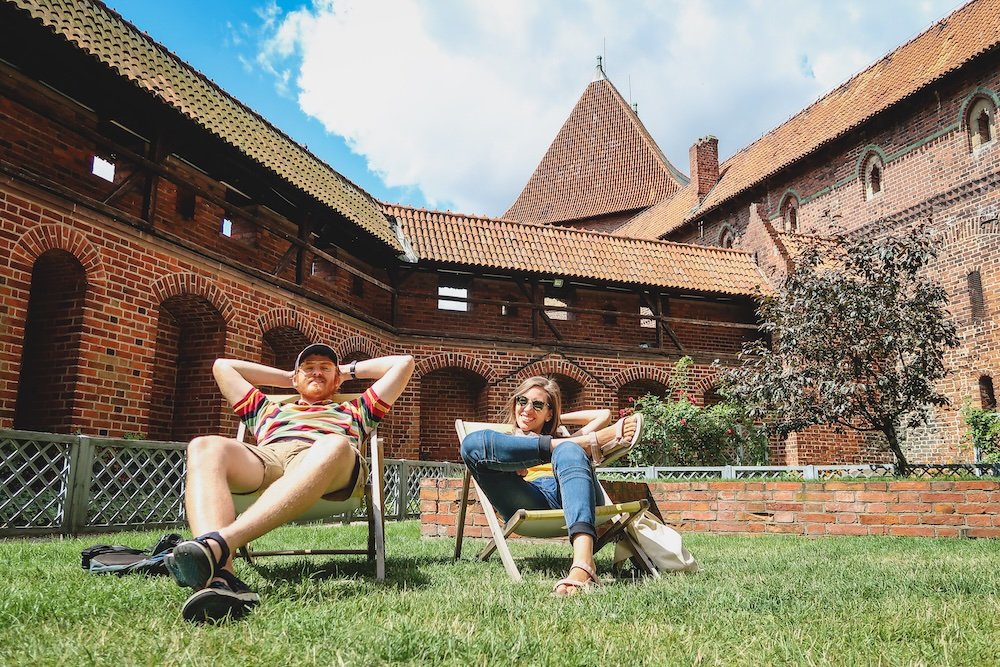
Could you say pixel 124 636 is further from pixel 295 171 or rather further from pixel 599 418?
pixel 295 171

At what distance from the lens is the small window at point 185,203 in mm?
10462

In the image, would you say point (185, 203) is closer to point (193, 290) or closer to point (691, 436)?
point (193, 290)

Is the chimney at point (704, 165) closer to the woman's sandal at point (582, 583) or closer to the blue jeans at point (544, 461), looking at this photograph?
the blue jeans at point (544, 461)

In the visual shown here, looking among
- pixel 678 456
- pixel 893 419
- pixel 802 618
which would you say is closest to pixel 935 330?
pixel 893 419

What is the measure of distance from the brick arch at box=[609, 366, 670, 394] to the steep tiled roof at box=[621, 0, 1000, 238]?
25.7 feet

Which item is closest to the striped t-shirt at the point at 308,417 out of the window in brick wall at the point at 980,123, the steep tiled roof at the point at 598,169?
the window in brick wall at the point at 980,123

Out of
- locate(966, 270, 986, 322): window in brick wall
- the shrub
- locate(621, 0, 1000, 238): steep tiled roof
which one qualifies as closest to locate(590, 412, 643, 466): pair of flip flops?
the shrub

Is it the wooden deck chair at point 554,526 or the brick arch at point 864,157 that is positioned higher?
the brick arch at point 864,157

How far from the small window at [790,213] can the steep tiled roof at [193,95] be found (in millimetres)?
12031

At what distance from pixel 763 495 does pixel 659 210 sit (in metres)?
21.8

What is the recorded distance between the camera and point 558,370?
15.0 meters

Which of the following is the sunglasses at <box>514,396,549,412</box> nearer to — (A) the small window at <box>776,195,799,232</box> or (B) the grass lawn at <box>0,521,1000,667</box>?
(B) the grass lawn at <box>0,521,1000,667</box>

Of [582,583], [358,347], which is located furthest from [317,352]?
[358,347]

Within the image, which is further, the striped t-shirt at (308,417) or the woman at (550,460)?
the striped t-shirt at (308,417)
